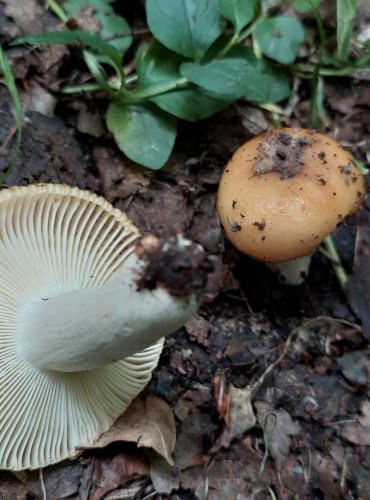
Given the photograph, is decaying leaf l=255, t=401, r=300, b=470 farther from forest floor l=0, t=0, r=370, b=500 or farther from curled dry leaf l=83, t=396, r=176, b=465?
curled dry leaf l=83, t=396, r=176, b=465

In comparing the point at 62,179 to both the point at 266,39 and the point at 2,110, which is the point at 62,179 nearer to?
the point at 2,110

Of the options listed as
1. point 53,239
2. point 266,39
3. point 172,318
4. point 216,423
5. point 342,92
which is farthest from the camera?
point 342,92

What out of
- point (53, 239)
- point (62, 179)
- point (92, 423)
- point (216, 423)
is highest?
point (53, 239)

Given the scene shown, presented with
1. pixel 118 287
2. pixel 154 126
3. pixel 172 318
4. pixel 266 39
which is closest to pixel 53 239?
pixel 118 287

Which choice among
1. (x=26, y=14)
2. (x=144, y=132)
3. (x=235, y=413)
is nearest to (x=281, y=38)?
(x=144, y=132)

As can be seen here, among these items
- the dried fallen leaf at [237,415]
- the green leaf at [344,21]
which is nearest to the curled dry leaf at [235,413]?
the dried fallen leaf at [237,415]

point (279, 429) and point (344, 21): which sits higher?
point (344, 21)

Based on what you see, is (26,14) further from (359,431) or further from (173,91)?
(359,431)
